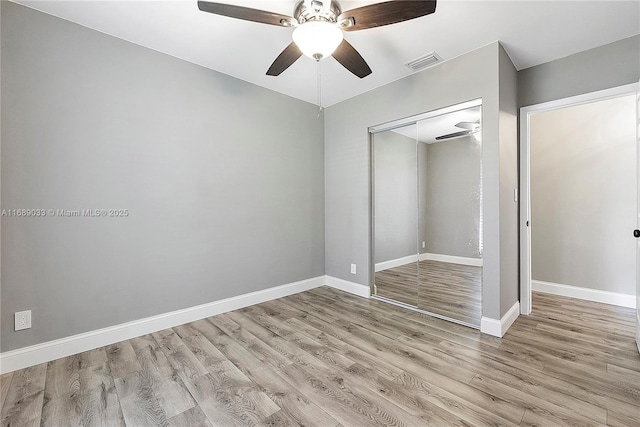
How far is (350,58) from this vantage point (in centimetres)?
206

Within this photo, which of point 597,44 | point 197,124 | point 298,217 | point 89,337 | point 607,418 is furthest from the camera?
point 298,217

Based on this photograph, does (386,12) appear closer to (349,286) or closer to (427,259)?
(427,259)

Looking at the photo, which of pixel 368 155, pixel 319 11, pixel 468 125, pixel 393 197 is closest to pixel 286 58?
pixel 319 11

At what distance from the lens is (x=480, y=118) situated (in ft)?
8.31

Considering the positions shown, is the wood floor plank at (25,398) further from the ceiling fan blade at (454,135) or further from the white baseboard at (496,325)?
the ceiling fan blade at (454,135)

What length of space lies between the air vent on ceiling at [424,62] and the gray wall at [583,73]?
1.05 m

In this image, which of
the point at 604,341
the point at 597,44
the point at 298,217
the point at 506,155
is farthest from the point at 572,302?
the point at 298,217

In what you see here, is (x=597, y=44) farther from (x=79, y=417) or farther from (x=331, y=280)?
(x=79, y=417)

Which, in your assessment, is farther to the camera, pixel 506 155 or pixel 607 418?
pixel 506 155

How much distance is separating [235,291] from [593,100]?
411 centimetres

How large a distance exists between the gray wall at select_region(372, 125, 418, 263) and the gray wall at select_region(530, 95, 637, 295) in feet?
5.93

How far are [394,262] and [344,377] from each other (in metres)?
2.17

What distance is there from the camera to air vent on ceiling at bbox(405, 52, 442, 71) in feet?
8.53

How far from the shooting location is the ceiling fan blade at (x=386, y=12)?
5.03 feet
